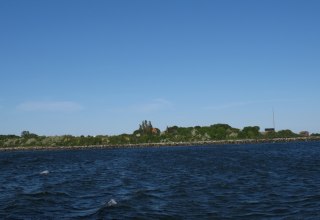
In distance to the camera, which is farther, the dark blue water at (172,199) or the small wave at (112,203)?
the small wave at (112,203)

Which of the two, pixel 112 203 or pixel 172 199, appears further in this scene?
pixel 172 199

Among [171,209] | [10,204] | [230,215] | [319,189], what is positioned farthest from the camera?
[319,189]

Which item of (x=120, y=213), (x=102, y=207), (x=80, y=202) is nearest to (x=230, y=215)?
(x=120, y=213)

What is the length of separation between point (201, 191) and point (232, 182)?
652 cm

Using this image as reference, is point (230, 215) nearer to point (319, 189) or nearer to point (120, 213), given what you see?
point (120, 213)

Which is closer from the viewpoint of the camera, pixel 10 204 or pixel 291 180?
pixel 10 204

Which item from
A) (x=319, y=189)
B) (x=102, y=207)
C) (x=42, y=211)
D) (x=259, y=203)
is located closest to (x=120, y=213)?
(x=102, y=207)

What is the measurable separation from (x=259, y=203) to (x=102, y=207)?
10.4 meters

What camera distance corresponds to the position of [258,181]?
38.7 metres

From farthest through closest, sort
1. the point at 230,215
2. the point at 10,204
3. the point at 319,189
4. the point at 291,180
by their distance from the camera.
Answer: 1. the point at 291,180
2. the point at 319,189
3. the point at 10,204
4. the point at 230,215

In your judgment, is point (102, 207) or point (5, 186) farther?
point (5, 186)

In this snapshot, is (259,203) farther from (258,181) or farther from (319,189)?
(258,181)

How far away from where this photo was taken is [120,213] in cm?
2488

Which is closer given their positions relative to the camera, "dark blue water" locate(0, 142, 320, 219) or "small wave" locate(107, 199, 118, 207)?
"dark blue water" locate(0, 142, 320, 219)
